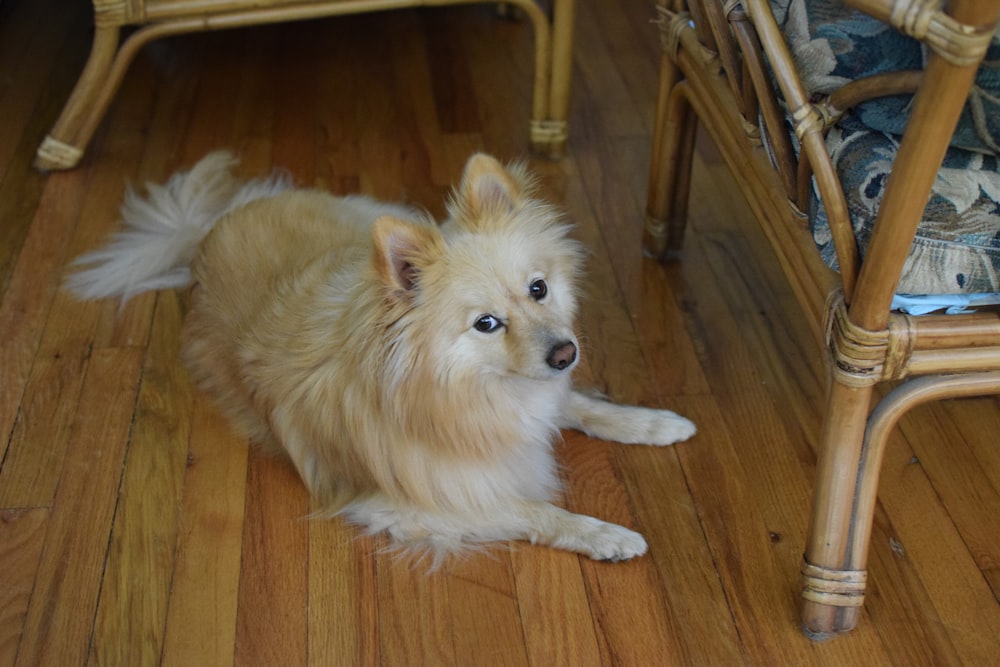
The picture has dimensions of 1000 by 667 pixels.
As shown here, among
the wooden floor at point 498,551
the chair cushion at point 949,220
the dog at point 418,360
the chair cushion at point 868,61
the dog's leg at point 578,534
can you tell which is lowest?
the wooden floor at point 498,551

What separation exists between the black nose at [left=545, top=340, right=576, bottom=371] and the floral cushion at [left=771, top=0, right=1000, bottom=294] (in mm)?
364

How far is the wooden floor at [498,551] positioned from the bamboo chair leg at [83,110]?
7 centimetres

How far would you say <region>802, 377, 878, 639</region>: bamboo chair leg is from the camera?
1267 millimetres

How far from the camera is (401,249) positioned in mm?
1363

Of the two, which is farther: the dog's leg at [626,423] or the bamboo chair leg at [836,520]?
the dog's leg at [626,423]

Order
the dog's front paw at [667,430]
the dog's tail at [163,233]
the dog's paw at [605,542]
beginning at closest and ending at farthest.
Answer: the dog's paw at [605,542]
the dog's front paw at [667,430]
the dog's tail at [163,233]

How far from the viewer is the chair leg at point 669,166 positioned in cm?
194

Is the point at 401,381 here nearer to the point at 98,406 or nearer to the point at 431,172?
the point at 98,406

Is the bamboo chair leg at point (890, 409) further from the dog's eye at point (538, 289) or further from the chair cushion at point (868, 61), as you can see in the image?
the dog's eye at point (538, 289)

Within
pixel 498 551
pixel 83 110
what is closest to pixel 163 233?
pixel 83 110

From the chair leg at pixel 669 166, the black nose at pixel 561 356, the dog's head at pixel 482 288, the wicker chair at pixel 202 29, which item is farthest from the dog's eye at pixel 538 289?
the wicker chair at pixel 202 29

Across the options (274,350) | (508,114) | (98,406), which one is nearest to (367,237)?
(274,350)

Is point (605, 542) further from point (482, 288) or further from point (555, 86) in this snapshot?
point (555, 86)

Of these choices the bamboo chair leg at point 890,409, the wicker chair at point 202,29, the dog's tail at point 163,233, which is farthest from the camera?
the wicker chair at point 202,29
